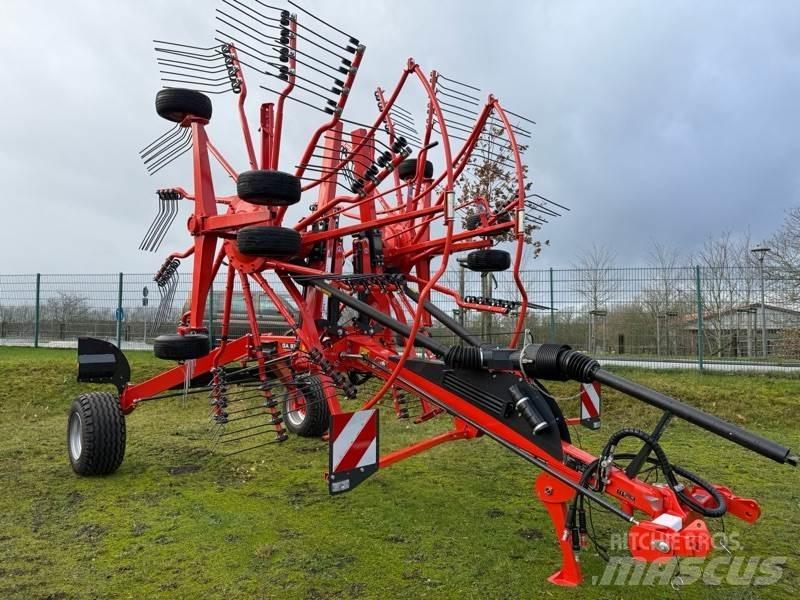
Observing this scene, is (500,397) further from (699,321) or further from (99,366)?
(699,321)

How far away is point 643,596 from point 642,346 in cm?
887

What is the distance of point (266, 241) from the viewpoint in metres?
4.27

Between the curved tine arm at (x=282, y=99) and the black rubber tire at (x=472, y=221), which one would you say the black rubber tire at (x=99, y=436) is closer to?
the curved tine arm at (x=282, y=99)

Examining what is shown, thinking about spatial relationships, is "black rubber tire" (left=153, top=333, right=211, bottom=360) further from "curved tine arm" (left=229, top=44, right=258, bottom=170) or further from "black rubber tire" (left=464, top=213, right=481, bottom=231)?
"black rubber tire" (left=464, top=213, right=481, bottom=231)

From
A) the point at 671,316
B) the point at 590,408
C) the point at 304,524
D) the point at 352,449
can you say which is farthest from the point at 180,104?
the point at 671,316

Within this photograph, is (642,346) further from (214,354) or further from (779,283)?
(214,354)

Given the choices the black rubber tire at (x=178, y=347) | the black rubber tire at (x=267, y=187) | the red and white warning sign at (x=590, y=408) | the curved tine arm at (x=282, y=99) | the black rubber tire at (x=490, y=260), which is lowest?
the red and white warning sign at (x=590, y=408)

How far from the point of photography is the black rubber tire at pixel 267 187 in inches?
159

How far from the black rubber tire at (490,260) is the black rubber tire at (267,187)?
6.55 feet

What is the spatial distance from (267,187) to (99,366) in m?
3.12

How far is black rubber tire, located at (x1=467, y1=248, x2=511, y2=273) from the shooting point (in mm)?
5473

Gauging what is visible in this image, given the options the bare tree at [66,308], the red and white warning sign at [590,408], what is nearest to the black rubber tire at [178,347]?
the red and white warning sign at [590,408]

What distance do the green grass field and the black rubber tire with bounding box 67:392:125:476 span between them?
0.17 metres

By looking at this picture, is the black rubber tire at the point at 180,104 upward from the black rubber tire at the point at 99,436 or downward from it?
upward
